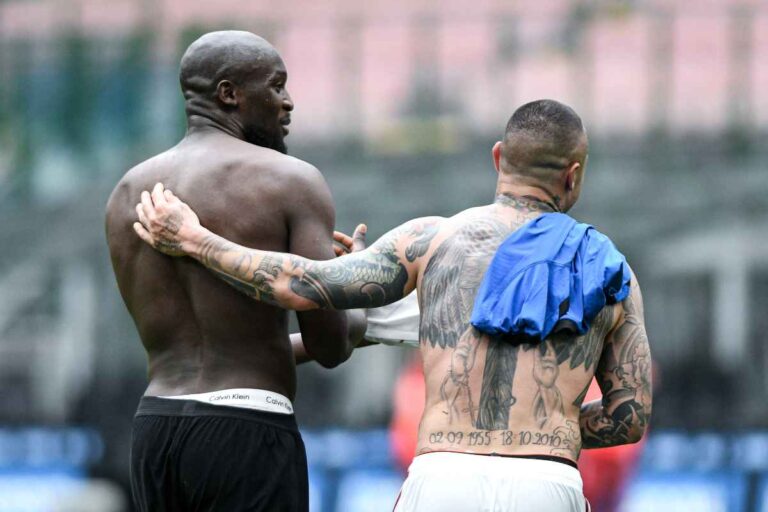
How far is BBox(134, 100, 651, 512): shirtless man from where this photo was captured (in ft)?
15.0

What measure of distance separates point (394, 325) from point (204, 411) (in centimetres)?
100

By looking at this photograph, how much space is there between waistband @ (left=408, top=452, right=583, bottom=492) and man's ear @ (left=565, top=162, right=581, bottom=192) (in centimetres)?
92

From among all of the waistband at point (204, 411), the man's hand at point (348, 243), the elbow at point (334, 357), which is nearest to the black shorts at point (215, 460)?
the waistband at point (204, 411)

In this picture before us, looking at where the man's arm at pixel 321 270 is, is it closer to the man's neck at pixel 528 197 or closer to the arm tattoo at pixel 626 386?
the man's neck at pixel 528 197

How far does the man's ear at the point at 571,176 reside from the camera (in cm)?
491

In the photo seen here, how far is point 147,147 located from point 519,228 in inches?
535

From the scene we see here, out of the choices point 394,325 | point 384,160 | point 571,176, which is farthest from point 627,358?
point 384,160

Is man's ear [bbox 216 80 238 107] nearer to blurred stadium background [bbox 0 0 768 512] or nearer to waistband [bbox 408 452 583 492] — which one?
waistband [bbox 408 452 583 492]

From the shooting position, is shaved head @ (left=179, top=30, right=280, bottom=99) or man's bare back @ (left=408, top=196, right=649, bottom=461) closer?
man's bare back @ (left=408, top=196, right=649, bottom=461)

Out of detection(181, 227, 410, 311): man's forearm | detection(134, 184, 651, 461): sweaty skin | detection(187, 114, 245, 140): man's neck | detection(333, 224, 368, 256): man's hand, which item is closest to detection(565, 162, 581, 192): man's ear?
detection(134, 184, 651, 461): sweaty skin

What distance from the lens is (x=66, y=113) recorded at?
18141 mm

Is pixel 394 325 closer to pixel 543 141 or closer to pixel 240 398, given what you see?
pixel 240 398

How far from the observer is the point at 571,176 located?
493cm

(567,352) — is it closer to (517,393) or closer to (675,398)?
(517,393)
